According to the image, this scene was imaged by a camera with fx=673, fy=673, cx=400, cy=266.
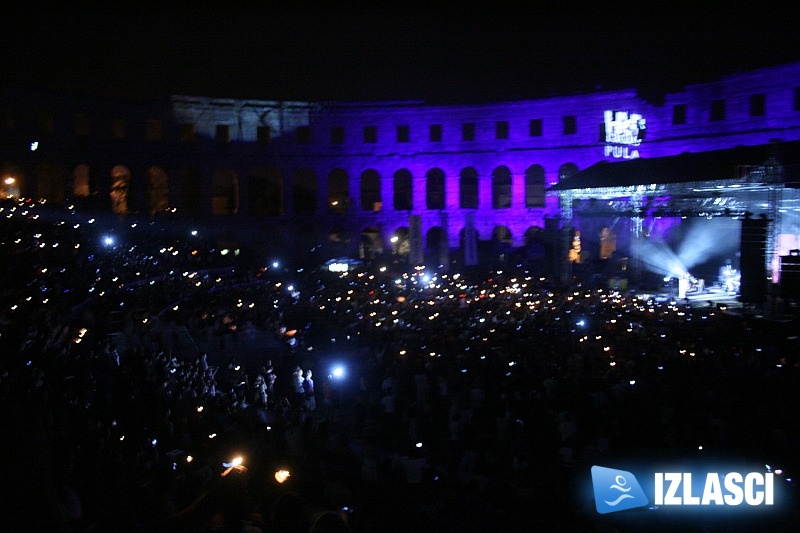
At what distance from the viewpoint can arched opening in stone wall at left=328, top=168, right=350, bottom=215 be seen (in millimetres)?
47312

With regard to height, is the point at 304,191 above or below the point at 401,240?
above

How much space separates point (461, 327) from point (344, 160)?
29.2 meters

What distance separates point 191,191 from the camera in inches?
1809

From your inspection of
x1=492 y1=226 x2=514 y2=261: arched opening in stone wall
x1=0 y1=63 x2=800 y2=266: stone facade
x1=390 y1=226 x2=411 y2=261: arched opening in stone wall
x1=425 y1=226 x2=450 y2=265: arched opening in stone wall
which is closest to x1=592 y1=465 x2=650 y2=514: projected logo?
x1=425 y1=226 x2=450 y2=265: arched opening in stone wall

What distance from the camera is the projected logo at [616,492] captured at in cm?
680

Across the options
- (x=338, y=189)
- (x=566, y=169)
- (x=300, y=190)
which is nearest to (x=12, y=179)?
(x=300, y=190)

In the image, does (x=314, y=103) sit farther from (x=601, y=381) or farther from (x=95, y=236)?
(x=601, y=381)

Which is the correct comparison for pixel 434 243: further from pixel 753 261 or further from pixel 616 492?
pixel 616 492

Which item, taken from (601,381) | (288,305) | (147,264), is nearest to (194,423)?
(601,381)

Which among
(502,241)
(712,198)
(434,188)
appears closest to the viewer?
(712,198)

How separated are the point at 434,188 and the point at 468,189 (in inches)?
116

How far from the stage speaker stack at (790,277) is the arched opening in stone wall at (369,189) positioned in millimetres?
29962

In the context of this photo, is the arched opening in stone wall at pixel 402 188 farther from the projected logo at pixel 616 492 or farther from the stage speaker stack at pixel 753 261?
the projected logo at pixel 616 492

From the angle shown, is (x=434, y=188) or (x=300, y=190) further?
(x=434, y=188)
